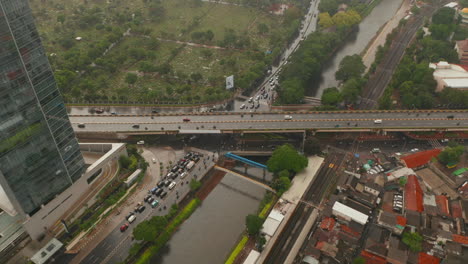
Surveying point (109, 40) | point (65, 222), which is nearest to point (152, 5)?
point (109, 40)

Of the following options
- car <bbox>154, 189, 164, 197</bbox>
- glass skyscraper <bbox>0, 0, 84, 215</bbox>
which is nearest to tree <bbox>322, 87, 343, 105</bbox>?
car <bbox>154, 189, 164, 197</bbox>

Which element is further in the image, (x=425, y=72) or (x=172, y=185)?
(x=425, y=72)

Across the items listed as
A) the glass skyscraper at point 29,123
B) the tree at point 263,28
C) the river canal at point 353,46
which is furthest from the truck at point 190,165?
the tree at point 263,28

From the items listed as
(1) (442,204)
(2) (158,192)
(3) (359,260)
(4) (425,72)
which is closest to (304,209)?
(3) (359,260)

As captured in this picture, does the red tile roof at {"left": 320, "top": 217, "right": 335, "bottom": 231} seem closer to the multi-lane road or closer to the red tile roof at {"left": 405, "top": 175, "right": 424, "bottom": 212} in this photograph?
the red tile roof at {"left": 405, "top": 175, "right": 424, "bottom": 212}

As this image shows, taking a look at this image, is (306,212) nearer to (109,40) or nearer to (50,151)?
(50,151)

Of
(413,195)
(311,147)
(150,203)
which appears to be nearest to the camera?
(413,195)

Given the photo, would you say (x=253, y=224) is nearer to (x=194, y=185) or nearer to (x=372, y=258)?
(x=194, y=185)
